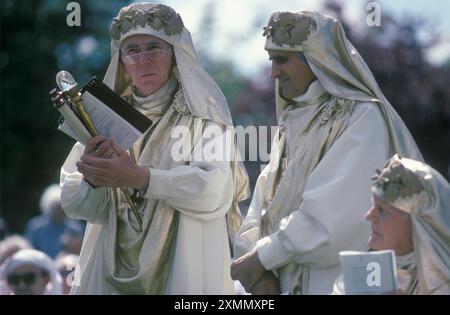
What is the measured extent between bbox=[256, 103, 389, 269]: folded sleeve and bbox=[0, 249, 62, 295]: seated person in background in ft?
8.44

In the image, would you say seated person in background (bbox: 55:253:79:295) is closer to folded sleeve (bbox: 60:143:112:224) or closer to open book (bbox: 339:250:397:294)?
folded sleeve (bbox: 60:143:112:224)

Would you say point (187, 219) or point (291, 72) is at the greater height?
point (291, 72)

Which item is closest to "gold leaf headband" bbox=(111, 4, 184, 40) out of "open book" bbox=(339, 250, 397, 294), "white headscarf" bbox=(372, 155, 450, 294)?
"white headscarf" bbox=(372, 155, 450, 294)

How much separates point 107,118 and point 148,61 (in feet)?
1.54

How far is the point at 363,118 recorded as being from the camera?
8.77 metres

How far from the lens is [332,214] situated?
853 centimetres

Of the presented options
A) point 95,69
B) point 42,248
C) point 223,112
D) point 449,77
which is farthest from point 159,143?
point 449,77

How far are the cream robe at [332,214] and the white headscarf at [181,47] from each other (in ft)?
2.54

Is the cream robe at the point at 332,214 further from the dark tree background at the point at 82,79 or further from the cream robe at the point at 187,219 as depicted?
the dark tree background at the point at 82,79

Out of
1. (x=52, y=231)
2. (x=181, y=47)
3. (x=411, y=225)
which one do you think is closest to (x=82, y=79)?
(x=52, y=231)

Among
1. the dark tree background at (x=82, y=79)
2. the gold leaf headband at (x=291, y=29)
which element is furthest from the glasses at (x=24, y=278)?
the dark tree background at (x=82, y=79)

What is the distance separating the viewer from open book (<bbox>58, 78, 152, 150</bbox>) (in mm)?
8844

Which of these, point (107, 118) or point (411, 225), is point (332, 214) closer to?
point (411, 225)

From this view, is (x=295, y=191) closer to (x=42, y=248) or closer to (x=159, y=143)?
(x=159, y=143)
